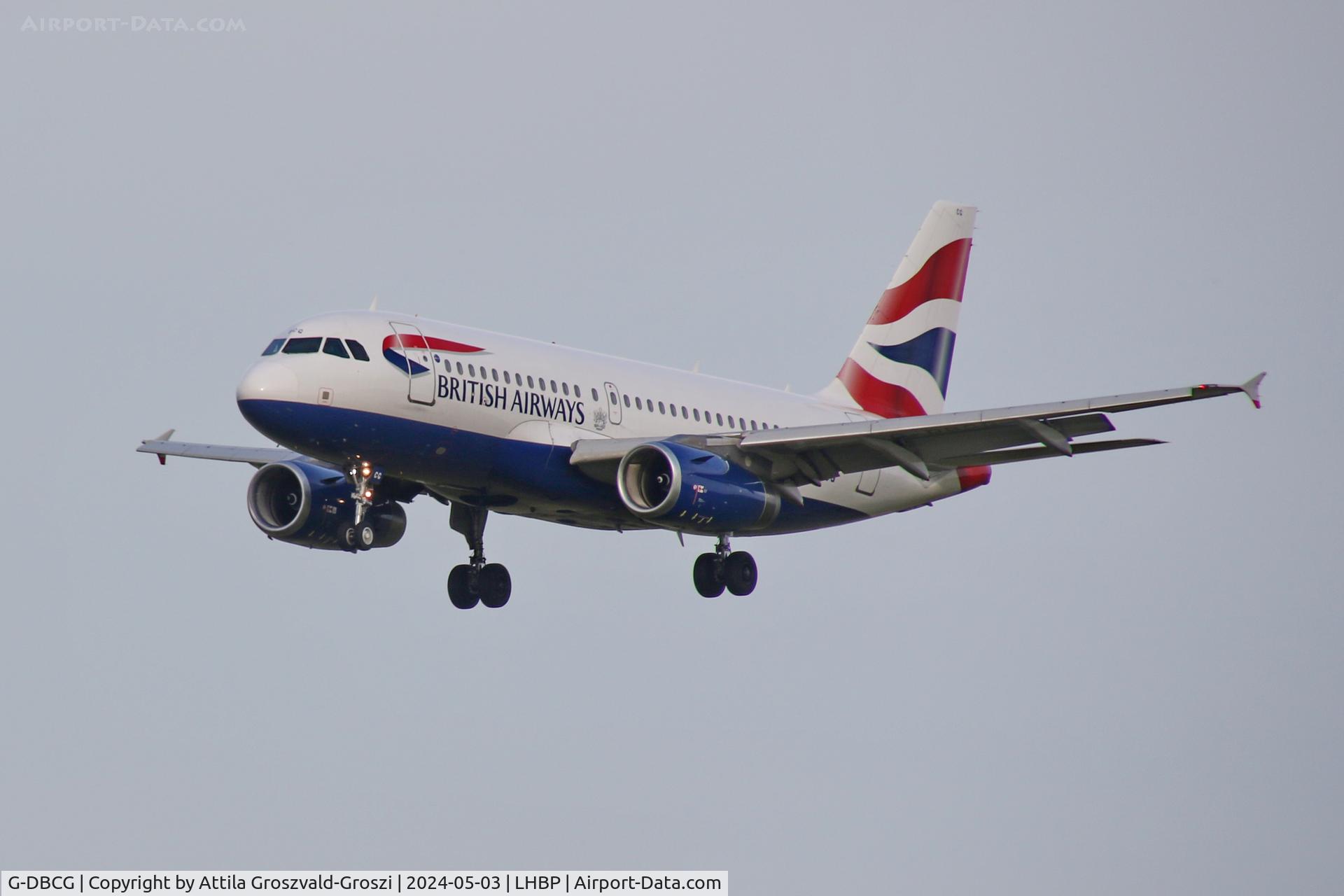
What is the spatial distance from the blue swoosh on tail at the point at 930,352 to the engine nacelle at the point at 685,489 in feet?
37.3

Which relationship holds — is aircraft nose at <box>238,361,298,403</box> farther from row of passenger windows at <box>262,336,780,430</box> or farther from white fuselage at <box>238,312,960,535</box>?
row of passenger windows at <box>262,336,780,430</box>

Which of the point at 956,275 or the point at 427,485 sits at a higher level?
the point at 956,275

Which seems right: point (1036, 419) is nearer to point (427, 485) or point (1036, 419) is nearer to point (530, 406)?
point (530, 406)

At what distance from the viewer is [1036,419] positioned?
38.2 metres

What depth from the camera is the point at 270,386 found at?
122 feet

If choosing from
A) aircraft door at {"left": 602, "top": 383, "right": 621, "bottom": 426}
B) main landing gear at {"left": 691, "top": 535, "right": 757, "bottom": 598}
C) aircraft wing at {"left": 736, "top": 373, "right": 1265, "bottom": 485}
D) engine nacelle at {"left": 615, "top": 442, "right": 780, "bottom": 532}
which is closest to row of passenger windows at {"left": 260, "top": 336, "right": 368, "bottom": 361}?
engine nacelle at {"left": 615, "top": 442, "right": 780, "bottom": 532}

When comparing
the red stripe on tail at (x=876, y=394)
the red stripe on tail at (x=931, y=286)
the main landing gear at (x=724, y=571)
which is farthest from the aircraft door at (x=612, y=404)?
the red stripe on tail at (x=931, y=286)

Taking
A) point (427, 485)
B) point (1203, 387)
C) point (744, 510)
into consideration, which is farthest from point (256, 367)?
point (1203, 387)

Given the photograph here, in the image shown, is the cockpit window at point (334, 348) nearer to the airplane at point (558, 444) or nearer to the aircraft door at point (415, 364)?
the airplane at point (558, 444)

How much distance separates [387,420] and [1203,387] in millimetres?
14745

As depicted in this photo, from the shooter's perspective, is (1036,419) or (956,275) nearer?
(1036,419)

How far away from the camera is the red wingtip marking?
48.1 metres

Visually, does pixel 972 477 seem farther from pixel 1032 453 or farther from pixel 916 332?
pixel 1032 453

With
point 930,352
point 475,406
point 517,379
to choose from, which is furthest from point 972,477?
point 475,406
